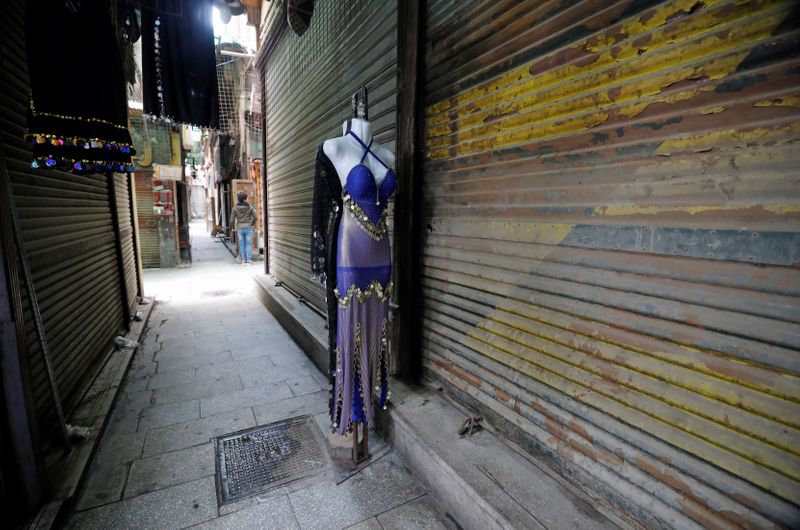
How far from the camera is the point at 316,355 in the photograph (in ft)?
15.7

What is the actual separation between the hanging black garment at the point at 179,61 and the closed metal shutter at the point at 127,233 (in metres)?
1.91

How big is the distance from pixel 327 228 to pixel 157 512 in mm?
2240

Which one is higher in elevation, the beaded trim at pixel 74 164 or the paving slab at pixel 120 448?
the beaded trim at pixel 74 164

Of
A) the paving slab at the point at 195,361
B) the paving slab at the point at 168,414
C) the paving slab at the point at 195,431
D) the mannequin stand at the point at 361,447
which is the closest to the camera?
the mannequin stand at the point at 361,447

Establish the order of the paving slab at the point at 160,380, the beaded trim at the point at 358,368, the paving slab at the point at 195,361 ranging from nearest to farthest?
the beaded trim at the point at 358,368, the paving slab at the point at 160,380, the paving slab at the point at 195,361

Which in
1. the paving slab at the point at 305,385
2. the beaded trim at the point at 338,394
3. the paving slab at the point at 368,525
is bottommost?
the paving slab at the point at 305,385

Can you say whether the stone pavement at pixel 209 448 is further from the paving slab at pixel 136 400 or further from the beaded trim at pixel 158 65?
the beaded trim at pixel 158 65

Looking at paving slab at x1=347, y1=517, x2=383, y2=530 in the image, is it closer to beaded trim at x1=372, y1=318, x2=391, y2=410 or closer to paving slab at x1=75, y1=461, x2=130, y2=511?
beaded trim at x1=372, y1=318, x2=391, y2=410

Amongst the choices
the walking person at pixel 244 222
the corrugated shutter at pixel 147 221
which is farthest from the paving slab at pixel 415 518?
the corrugated shutter at pixel 147 221

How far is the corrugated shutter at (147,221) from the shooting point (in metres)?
11.8

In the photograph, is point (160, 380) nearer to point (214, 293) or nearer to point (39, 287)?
point (39, 287)

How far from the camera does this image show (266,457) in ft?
9.81

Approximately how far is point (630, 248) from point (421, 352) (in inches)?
83.0

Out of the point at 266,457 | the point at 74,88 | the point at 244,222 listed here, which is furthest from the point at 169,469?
the point at 244,222
